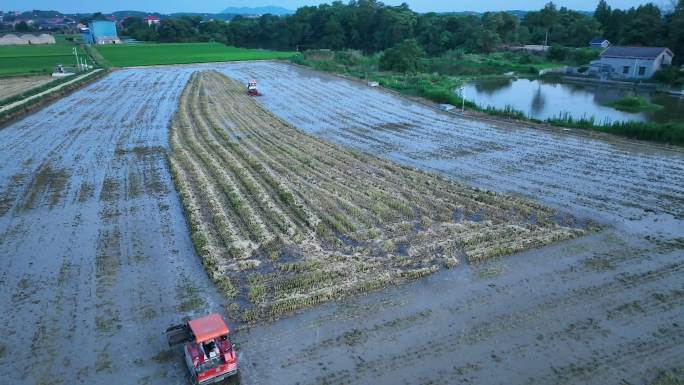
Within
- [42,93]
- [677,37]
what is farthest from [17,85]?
[677,37]

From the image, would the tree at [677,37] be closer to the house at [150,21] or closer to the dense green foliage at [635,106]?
the dense green foliage at [635,106]

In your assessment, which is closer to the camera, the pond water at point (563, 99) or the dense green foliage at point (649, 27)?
the pond water at point (563, 99)

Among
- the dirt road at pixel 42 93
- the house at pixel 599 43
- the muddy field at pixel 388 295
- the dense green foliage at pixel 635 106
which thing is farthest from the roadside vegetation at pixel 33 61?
the house at pixel 599 43

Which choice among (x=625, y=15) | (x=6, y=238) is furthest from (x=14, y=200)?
(x=625, y=15)

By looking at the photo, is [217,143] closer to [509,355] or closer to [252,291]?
[252,291]

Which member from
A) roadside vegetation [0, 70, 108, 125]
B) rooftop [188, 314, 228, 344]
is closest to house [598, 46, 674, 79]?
rooftop [188, 314, 228, 344]
